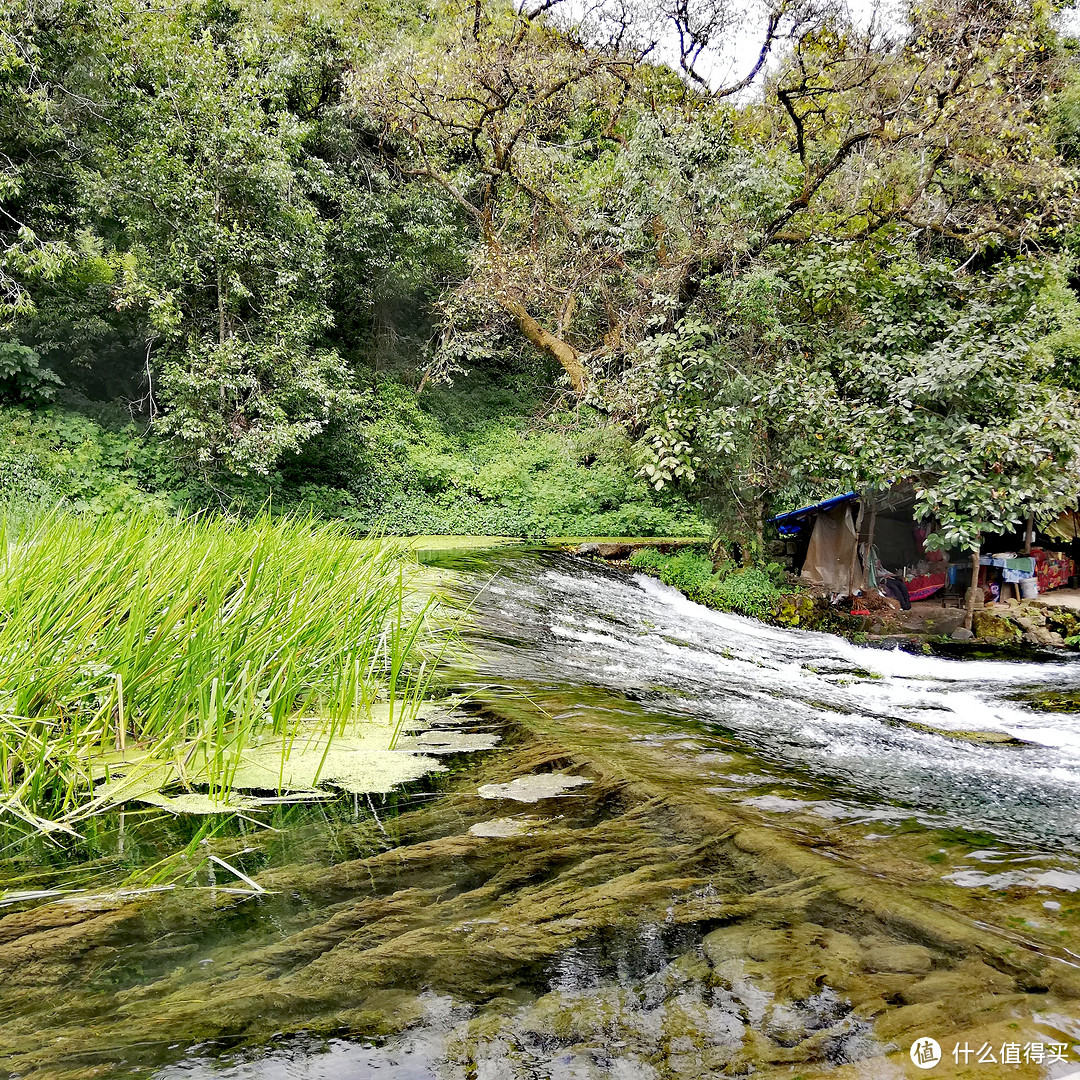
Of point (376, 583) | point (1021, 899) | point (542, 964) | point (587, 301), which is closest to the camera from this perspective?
point (542, 964)

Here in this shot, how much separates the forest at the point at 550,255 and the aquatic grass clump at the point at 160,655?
6214 mm

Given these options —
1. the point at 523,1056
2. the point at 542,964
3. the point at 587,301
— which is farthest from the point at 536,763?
the point at 587,301

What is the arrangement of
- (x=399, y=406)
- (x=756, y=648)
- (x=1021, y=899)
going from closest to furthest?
1. (x=1021, y=899)
2. (x=756, y=648)
3. (x=399, y=406)

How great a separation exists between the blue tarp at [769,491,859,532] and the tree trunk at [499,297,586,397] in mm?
4092

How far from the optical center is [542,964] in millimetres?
1619

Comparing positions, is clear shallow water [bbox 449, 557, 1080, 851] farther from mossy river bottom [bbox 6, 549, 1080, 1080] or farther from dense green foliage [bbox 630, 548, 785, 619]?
dense green foliage [bbox 630, 548, 785, 619]

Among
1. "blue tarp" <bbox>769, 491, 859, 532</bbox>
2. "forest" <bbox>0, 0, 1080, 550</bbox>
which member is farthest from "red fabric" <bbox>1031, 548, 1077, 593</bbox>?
"blue tarp" <bbox>769, 491, 859, 532</bbox>

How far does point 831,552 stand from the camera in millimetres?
11242

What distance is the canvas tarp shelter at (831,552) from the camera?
1116cm

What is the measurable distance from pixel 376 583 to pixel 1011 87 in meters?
10.7

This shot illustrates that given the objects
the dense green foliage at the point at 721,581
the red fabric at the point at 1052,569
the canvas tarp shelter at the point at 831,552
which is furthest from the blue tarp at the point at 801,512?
the red fabric at the point at 1052,569

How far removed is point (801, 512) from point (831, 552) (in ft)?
3.12

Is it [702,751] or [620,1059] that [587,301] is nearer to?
[702,751]

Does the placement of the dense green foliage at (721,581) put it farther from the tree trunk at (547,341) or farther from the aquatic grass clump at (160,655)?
the aquatic grass clump at (160,655)
